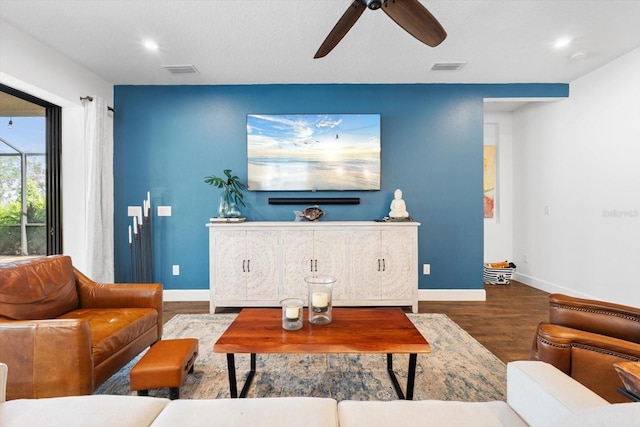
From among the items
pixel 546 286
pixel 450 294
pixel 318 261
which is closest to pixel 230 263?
pixel 318 261

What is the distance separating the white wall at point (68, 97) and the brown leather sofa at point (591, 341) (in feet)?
13.8

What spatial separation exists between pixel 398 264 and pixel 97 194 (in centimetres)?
339

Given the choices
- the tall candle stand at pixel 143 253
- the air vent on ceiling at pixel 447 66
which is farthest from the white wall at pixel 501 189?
the tall candle stand at pixel 143 253

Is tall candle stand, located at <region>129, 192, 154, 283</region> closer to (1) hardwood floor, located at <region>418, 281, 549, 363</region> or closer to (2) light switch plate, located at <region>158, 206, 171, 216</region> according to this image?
(2) light switch plate, located at <region>158, 206, 171, 216</region>

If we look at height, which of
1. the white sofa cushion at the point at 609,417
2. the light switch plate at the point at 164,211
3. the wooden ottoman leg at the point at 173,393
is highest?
the light switch plate at the point at 164,211

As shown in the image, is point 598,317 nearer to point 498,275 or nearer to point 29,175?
point 498,275

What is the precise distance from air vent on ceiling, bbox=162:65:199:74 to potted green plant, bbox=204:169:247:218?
1145 mm

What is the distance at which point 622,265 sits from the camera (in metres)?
3.26

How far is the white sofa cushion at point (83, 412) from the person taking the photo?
0.94 metres

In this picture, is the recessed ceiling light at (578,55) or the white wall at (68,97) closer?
the white wall at (68,97)

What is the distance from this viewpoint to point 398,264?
3453 millimetres

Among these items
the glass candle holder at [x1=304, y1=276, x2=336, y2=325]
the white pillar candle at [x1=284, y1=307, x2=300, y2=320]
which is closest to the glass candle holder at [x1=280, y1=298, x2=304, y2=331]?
the white pillar candle at [x1=284, y1=307, x2=300, y2=320]

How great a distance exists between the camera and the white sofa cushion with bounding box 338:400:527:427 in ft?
3.06

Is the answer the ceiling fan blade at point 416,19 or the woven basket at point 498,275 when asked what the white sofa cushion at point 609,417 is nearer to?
the ceiling fan blade at point 416,19
